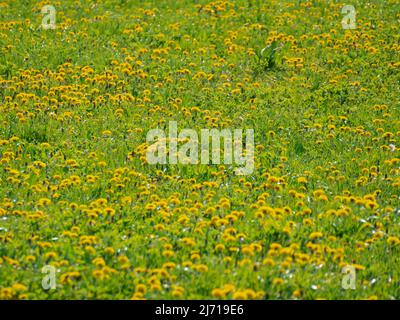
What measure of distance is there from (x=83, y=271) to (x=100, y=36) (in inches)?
263

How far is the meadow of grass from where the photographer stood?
19.6ft

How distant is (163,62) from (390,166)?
422 centimetres

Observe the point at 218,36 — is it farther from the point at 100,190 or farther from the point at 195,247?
the point at 195,247

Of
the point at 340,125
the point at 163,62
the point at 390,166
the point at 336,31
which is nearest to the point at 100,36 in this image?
the point at 163,62

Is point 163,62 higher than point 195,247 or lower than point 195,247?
higher

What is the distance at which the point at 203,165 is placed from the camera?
799 cm

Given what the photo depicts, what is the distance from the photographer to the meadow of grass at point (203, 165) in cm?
598

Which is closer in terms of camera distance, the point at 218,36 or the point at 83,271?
the point at 83,271
